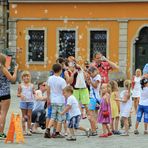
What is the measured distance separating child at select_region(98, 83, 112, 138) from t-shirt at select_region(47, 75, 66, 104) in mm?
1017

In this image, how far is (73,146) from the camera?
42.4 ft

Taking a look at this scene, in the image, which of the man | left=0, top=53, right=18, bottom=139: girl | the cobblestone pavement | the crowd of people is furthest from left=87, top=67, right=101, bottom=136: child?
left=0, top=53, right=18, bottom=139: girl

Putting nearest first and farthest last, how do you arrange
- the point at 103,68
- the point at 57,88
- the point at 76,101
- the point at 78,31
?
the point at 76,101
the point at 57,88
the point at 103,68
the point at 78,31

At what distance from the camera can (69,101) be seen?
1393 centimetres

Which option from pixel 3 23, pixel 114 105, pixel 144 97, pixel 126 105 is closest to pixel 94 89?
pixel 114 105

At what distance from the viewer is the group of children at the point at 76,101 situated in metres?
14.1

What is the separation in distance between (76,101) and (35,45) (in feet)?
87.0

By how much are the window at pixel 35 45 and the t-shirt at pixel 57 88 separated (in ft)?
85.0

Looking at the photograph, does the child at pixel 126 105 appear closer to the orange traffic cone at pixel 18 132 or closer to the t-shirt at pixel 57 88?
the t-shirt at pixel 57 88

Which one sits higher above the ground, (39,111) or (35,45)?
(35,45)

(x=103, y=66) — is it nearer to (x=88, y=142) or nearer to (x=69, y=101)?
(x=69, y=101)

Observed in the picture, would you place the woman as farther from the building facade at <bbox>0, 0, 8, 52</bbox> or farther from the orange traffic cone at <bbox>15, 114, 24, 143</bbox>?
the building facade at <bbox>0, 0, 8, 52</bbox>

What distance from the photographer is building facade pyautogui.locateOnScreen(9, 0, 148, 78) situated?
1524 inches

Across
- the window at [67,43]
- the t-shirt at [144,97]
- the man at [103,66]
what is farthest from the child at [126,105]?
the window at [67,43]
